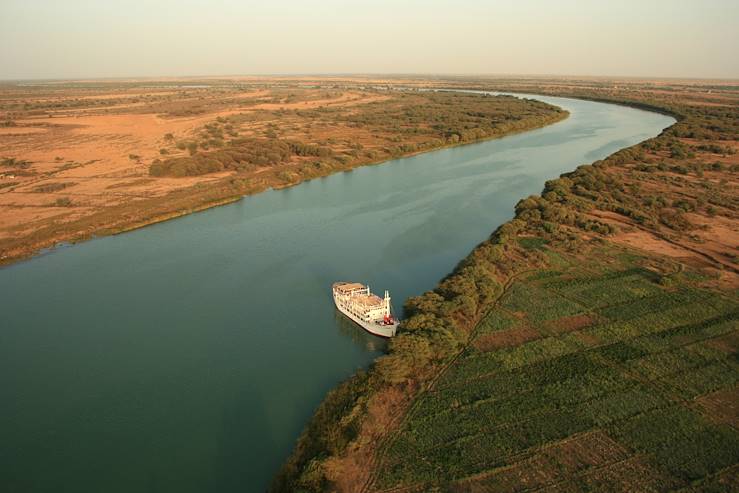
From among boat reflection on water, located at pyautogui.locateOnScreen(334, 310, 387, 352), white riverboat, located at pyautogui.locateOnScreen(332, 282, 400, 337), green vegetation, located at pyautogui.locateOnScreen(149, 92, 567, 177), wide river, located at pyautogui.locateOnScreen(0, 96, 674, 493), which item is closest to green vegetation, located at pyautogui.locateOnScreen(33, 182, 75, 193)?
green vegetation, located at pyautogui.locateOnScreen(149, 92, 567, 177)

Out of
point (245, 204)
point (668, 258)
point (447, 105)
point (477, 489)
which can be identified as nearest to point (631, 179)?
point (668, 258)

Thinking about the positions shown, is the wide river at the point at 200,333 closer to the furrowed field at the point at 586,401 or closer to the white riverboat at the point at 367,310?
the white riverboat at the point at 367,310

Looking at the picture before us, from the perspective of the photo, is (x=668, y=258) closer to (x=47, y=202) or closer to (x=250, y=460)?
(x=250, y=460)

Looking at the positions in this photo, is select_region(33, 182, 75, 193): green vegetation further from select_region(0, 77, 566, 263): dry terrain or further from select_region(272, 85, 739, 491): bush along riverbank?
select_region(272, 85, 739, 491): bush along riverbank

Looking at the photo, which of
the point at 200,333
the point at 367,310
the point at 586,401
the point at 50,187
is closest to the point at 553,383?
the point at 586,401

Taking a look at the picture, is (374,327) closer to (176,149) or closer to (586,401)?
(586,401)

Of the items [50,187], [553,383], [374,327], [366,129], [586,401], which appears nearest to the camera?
[586,401]
